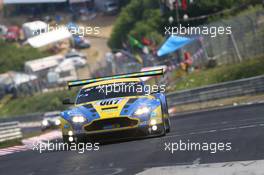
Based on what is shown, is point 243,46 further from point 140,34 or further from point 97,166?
point 140,34

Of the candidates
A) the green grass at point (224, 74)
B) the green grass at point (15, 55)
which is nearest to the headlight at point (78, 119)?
the green grass at point (224, 74)

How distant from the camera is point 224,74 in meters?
32.0

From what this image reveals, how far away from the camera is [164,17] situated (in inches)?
2483

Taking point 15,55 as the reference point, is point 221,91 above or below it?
above

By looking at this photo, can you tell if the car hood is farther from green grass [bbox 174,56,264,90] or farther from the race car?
green grass [bbox 174,56,264,90]

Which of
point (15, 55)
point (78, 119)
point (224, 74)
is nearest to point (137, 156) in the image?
point (78, 119)

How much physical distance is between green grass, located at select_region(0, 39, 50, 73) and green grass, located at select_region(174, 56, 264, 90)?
141ft

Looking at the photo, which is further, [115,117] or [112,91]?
[112,91]

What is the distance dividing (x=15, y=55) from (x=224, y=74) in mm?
47642

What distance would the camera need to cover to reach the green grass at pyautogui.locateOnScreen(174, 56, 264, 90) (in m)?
30.7

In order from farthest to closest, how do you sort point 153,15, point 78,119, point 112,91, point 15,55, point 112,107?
point 15,55 → point 153,15 → point 112,91 → point 78,119 → point 112,107

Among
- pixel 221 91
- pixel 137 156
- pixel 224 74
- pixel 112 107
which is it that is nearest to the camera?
pixel 137 156

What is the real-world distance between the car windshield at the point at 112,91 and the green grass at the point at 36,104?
30354mm

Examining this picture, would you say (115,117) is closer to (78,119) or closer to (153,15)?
(78,119)
